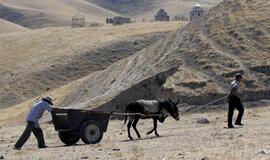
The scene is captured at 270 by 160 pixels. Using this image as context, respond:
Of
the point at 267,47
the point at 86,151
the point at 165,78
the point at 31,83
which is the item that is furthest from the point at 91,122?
the point at 31,83

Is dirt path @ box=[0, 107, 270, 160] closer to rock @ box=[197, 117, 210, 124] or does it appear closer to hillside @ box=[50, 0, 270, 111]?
rock @ box=[197, 117, 210, 124]

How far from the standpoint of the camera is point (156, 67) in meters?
45.7

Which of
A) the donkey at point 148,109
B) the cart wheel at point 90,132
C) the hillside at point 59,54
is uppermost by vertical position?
the donkey at point 148,109

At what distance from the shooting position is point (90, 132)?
80.2 ft

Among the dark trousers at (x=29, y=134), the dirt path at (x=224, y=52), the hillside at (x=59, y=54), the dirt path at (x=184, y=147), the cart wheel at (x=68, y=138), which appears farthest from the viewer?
the hillside at (x=59, y=54)

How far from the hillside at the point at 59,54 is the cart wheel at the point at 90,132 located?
159ft

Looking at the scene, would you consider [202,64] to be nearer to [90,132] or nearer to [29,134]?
[90,132]

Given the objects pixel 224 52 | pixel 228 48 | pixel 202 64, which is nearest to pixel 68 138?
pixel 202 64

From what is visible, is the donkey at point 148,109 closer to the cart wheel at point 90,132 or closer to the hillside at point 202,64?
the cart wheel at point 90,132

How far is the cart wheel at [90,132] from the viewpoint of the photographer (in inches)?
953

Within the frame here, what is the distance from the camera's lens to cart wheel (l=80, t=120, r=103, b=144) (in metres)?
24.2

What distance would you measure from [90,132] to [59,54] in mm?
68850

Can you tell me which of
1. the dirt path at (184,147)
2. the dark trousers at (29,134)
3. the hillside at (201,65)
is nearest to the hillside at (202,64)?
the hillside at (201,65)

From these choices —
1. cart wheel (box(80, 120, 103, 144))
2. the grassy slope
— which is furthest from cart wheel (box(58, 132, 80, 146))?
the grassy slope
